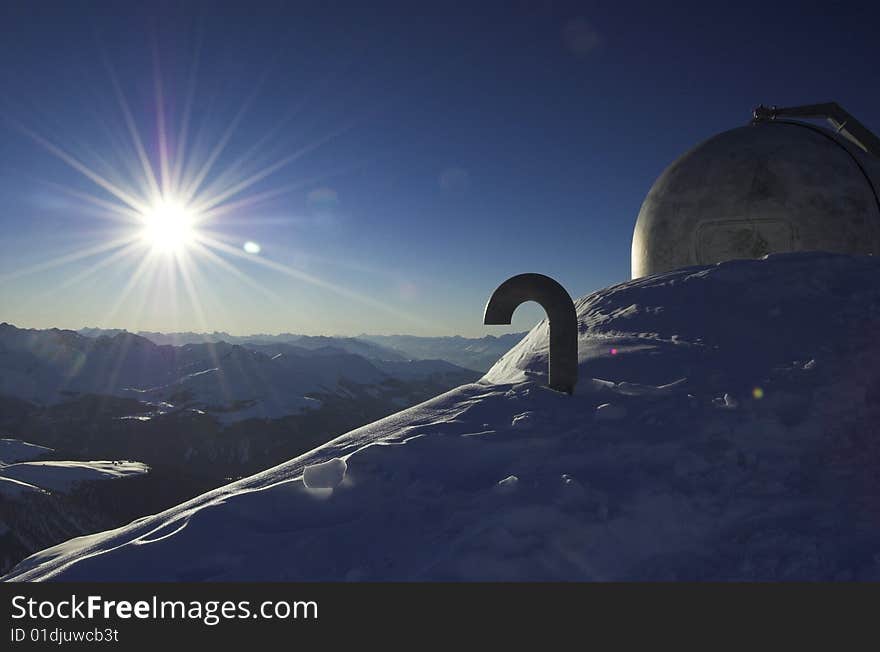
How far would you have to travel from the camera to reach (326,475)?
457 centimetres

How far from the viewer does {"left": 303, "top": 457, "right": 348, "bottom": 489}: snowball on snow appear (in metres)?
4.48

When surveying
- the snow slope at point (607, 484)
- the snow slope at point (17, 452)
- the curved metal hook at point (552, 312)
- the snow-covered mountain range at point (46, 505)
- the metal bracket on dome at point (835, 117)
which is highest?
the metal bracket on dome at point (835, 117)

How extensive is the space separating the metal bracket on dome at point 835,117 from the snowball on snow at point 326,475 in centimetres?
1618

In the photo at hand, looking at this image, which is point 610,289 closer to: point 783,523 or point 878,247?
point 783,523

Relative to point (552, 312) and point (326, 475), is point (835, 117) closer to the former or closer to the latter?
point (552, 312)

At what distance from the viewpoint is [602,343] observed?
22.9 feet

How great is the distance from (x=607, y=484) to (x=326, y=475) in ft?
8.29

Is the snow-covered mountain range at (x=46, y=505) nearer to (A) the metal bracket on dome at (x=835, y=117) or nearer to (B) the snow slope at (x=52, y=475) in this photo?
(B) the snow slope at (x=52, y=475)

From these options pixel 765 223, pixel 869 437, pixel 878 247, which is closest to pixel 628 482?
pixel 869 437

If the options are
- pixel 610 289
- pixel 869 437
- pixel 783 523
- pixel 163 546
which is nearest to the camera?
pixel 783 523

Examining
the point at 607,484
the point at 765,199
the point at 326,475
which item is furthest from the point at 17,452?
the point at 765,199

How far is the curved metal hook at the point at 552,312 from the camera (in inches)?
233

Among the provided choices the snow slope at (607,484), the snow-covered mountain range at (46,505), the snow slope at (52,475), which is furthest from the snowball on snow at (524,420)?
the snow slope at (52,475)

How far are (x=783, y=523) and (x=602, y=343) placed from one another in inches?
139
